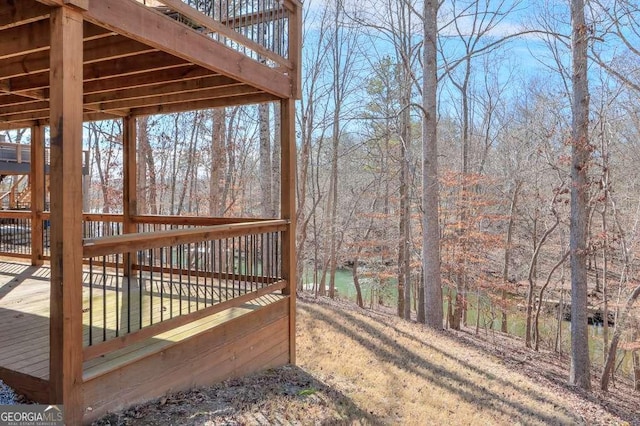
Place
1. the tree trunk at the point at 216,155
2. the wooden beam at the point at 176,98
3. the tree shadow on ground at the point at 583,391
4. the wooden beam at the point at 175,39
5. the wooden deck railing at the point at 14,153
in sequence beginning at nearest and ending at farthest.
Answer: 1. the wooden beam at the point at 175,39
2. the wooden beam at the point at 176,98
3. the tree shadow on ground at the point at 583,391
4. the wooden deck railing at the point at 14,153
5. the tree trunk at the point at 216,155

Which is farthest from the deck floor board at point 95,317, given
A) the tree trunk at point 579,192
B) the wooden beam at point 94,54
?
the tree trunk at point 579,192

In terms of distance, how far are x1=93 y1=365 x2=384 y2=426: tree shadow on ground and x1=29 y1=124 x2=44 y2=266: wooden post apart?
4409 millimetres

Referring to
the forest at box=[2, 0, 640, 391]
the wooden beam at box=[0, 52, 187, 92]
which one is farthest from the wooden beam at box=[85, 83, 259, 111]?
the forest at box=[2, 0, 640, 391]

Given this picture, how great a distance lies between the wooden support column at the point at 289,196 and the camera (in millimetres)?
4715

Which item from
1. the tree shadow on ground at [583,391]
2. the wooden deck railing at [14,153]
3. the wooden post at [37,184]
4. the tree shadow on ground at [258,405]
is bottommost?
the tree shadow on ground at [583,391]

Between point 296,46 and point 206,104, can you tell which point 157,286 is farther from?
point 296,46

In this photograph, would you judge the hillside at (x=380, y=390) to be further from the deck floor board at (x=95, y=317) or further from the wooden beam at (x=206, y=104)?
the wooden beam at (x=206, y=104)

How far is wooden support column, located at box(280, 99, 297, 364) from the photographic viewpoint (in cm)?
471

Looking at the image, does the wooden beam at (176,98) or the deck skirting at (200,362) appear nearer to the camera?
the deck skirting at (200,362)

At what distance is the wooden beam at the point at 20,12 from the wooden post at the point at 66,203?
0.14 metres

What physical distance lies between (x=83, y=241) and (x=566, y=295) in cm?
1790

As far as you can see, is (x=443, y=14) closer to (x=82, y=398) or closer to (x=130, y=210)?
(x=130, y=210)

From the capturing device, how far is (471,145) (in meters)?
18.8

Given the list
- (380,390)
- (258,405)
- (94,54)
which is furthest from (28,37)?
(380,390)
